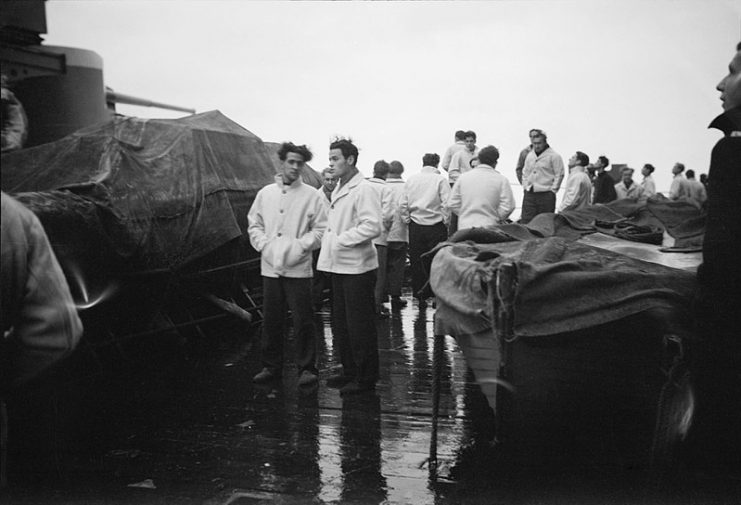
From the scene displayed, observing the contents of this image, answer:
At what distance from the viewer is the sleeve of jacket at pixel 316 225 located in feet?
17.2

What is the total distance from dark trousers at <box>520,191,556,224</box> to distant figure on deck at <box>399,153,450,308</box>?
1359 millimetres

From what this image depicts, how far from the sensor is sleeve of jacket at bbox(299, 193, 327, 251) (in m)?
5.25

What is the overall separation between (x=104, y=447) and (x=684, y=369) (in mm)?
3346

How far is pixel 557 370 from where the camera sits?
298 cm

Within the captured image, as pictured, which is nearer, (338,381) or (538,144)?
(338,381)

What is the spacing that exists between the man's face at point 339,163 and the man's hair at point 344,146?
25 mm

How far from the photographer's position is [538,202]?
30.0 feet

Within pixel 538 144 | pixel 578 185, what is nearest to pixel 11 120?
pixel 538 144

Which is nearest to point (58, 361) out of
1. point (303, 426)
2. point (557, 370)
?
point (557, 370)

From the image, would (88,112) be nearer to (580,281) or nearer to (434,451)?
(580,281)

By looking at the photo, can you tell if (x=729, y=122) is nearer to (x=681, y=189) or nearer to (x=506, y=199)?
(x=506, y=199)

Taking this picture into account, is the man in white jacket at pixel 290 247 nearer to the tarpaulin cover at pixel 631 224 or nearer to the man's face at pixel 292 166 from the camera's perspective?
the man's face at pixel 292 166

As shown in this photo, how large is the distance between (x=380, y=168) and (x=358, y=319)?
3.70 meters

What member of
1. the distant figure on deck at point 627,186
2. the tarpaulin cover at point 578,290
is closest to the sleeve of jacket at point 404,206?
the distant figure on deck at point 627,186
